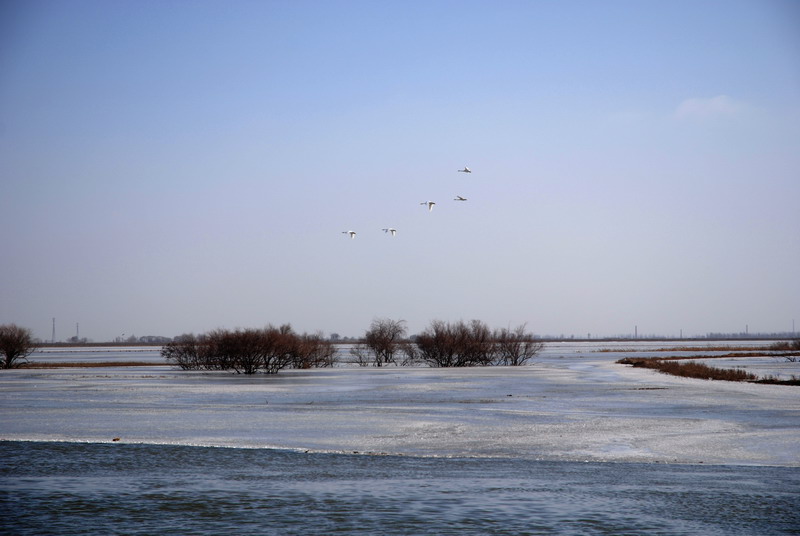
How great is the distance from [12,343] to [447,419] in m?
56.5

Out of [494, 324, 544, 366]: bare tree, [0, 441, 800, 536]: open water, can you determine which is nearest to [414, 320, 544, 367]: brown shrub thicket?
[494, 324, 544, 366]: bare tree

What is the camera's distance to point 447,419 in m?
24.1

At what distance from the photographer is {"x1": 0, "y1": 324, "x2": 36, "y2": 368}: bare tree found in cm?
6881

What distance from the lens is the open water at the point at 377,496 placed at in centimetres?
1120

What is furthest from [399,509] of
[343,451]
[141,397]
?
[141,397]

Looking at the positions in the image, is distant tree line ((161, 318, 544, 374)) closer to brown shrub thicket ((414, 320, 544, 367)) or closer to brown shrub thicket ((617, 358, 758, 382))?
brown shrub thicket ((414, 320, 544, 367))

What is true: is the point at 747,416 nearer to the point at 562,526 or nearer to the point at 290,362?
the point at 562,526

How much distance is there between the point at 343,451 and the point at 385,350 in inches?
2487

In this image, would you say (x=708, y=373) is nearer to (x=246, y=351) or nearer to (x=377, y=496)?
(x=246, y=351)

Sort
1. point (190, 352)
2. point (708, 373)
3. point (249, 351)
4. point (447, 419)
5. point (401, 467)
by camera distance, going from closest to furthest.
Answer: point (401, 467), point (447, 419), point (708, 373), point (249, 351), point (190, 352)

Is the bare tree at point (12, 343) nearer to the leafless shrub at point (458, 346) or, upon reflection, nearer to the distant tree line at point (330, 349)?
the distant tree line at point (330, 349)

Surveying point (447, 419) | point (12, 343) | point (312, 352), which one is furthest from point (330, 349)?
point (447, 419)

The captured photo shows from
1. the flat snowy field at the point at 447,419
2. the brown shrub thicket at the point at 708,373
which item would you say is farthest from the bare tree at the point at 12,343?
the brown shrub thicket at the point at 708,373

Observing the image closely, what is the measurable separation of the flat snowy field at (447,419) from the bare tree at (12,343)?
112 ft
